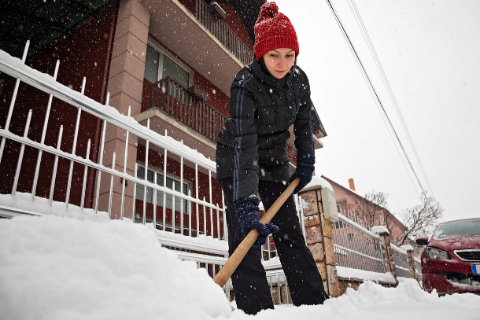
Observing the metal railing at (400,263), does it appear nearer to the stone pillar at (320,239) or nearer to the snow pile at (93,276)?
the stone pillar at (320,239)

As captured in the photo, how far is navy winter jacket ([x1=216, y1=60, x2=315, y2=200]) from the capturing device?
177 cm

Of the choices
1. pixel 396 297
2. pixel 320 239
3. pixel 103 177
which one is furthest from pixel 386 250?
pixel 103 177

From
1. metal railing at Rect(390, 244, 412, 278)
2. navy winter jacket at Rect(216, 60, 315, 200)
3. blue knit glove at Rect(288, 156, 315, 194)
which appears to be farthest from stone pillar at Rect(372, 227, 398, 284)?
navy winter jacket at Rect(216, 60, 315, 200)

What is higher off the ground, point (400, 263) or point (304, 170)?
point (304, 170)

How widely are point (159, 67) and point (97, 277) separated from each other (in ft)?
25.3

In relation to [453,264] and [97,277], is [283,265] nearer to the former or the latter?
[97,277]

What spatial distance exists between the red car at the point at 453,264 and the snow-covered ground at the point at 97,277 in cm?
344

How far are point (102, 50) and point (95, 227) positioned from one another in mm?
6619

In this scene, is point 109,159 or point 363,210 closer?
point 109,159

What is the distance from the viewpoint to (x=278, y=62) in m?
1.94

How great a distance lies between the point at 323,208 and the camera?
3.89 metres

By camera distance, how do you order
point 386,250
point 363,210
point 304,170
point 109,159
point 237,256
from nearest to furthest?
point 237,256 < point 304,170 < point 109,159 < point 386,250 < point 363,210

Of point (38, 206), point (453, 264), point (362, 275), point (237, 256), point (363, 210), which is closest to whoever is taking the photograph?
point (237, 256)

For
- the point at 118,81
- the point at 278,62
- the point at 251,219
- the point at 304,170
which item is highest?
the point at 118,81
